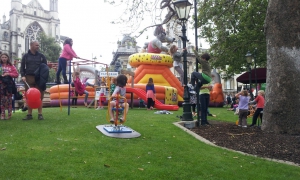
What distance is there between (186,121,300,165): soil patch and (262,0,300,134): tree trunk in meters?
0.40

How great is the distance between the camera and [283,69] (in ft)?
26.1

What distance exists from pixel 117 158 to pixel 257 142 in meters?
3.69

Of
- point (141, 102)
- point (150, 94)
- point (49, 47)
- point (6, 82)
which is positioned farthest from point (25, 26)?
point (6, 82)

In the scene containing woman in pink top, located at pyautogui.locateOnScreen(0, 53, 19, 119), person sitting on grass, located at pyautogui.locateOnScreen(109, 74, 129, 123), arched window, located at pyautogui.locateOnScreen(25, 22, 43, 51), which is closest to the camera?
person sitting on grass, located at pyautogui.locateOnScreen(109, 74, 129, 123)

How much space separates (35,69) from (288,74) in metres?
7.08

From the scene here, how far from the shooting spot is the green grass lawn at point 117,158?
175 inches

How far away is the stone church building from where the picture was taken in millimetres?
78875

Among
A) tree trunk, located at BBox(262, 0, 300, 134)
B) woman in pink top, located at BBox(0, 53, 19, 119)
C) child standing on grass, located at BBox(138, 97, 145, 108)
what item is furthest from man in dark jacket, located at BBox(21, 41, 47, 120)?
child standing on grass, located at BBox(138, 97, 145, 108)

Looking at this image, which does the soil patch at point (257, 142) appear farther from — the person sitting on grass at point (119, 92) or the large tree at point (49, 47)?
the large tree at point (49, 47)

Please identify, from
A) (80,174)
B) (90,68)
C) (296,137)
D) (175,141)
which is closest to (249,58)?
(90,68)

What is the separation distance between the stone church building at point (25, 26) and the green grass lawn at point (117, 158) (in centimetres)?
7891

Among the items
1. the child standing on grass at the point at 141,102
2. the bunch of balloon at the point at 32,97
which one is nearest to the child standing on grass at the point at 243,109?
the bunch of balloon at the point at 32,97

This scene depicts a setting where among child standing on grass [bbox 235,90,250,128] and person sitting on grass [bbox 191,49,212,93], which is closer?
person sitting on grass [bbox 191,49,212,93]

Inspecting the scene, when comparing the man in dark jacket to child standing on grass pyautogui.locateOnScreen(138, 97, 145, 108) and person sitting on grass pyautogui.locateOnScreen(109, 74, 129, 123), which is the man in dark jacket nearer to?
person sitting on grass pyautogui.locateOnScreen(109, 74, 129, 123)
